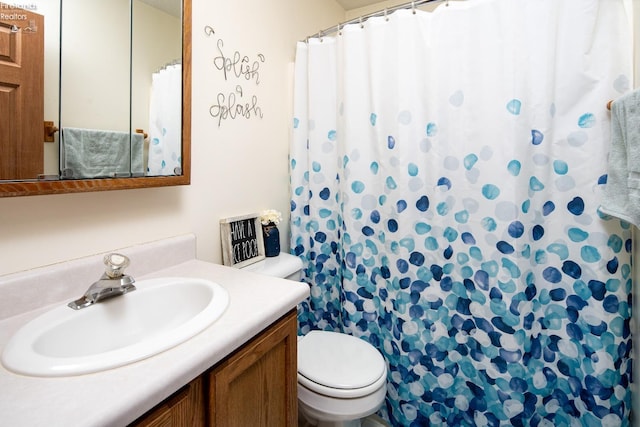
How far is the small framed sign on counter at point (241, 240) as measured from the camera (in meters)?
1.45

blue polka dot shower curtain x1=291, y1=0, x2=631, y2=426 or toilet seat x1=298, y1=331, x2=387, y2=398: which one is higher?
blue polka dot shower curtain x1=291, y1=0, x2=631, y2=426

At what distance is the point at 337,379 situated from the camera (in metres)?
1.25

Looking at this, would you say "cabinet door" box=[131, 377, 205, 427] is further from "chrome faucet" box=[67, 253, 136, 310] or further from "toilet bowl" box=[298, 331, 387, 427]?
"toilet bowl" box=[298, 331, 387, 427]

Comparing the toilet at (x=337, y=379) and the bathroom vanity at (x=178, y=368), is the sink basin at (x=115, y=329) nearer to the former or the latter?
the bathroom vanity at (x=178, y=368)

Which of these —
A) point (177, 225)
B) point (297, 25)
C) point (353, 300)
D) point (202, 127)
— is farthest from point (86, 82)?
point (353, 300)

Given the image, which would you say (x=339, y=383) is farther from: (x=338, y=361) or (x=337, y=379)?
(x=338, y=361)

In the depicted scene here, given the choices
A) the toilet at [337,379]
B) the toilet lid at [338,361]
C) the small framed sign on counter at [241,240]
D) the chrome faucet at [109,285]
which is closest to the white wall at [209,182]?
the small framed sign on counter at [241,240]

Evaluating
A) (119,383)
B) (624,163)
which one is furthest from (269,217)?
(624,163)

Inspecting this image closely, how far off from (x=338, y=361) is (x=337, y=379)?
115 millimetres

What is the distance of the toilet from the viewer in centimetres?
121

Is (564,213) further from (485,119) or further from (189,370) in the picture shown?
(189,370)

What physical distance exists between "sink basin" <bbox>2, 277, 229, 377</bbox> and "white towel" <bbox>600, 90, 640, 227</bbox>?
1244 mm

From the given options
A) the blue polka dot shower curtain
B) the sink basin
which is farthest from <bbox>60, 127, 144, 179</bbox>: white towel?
the blue polka dot shower curtain

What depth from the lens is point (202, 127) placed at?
1332mm
